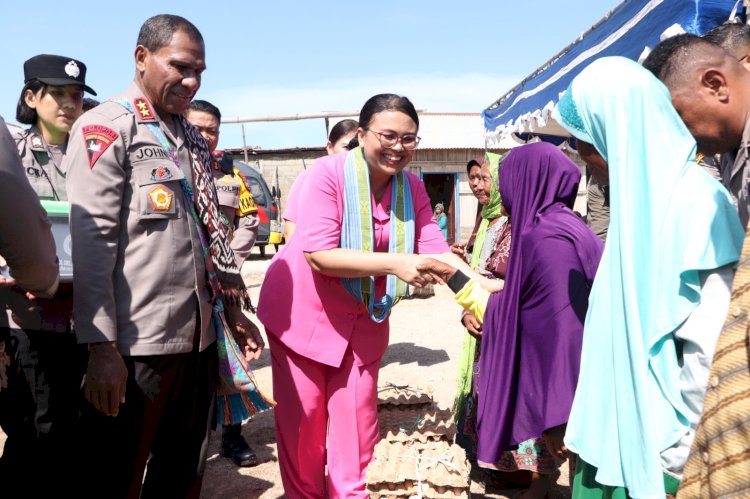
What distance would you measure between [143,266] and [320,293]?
0.83m

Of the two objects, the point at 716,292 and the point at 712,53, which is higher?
the point at 712,53

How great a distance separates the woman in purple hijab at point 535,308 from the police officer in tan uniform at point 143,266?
3.45 ft

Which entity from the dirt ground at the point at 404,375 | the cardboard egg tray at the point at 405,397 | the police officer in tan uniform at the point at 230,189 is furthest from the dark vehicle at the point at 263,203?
the cardboard egg tray at the point at 405,397

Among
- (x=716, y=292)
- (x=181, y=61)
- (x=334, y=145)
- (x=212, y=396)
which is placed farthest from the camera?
(x=334, y=145)

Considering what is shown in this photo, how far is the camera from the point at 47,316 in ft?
8.05

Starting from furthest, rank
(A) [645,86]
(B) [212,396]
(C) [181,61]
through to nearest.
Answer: (B) [212,396] → (C) [181,61] → (A) [645,86]

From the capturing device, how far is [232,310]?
2.38 metres

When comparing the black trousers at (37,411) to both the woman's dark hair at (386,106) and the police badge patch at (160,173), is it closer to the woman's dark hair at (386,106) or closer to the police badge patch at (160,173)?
the police badge patch at (160,173)

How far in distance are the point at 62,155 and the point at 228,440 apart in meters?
2.05

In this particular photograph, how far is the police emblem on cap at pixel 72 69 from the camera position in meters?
2.81

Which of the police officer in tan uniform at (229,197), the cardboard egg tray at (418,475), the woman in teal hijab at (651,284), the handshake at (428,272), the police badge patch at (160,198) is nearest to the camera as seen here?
the woman in teal hijab at (651,284)

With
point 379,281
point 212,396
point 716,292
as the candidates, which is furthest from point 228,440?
point 716,292

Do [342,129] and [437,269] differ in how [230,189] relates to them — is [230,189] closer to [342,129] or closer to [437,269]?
[342,129]

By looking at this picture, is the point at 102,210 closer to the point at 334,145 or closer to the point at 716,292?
the point at 716,292
